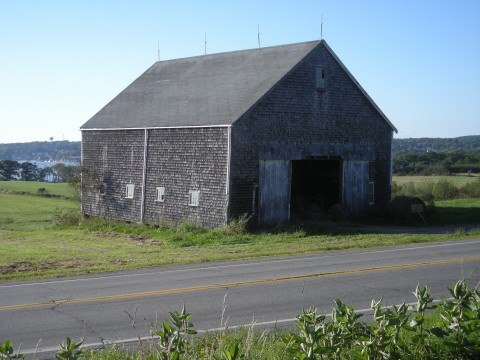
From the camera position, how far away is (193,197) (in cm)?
2761

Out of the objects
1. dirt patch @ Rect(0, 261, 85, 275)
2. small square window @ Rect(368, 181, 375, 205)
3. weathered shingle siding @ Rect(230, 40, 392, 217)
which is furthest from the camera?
small square window @ Rect(368, 181, 375, 205)

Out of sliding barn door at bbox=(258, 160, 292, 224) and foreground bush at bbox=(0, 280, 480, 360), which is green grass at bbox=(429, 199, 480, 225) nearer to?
sliding barn door at bbox=(258, 160, 292, 224)

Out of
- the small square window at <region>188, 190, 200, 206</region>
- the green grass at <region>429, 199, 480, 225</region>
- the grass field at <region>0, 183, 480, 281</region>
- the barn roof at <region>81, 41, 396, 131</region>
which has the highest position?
the barn roof at <region>81, 41, 396, 131</region>

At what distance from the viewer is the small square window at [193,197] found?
27.4m

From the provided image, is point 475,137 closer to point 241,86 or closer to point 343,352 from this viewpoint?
point 241,86

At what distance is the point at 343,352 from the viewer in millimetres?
6637

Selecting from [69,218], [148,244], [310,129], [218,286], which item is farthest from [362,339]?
[69,218]

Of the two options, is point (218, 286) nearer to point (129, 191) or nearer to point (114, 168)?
point (129, 191)

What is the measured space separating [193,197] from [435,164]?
5244cm

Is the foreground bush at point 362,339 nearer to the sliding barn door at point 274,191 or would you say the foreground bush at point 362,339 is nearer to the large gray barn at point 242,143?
the large gray barn at point 242,143

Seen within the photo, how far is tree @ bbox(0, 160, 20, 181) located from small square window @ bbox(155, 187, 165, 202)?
212 feet

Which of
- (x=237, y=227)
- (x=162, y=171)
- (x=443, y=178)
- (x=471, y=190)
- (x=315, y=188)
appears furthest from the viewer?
(x=443, y=178)

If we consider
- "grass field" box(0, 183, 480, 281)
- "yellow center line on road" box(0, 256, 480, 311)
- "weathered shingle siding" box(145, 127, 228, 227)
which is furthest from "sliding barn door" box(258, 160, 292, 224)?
"yellow center line on road" box(0, 256, 480, 311)

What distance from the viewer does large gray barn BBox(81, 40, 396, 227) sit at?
26.5m
